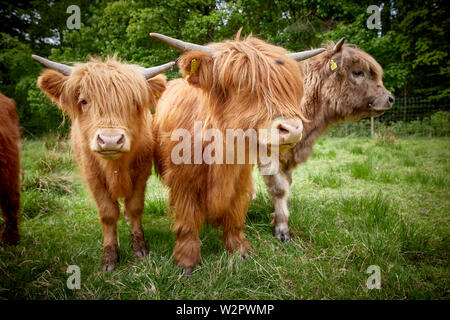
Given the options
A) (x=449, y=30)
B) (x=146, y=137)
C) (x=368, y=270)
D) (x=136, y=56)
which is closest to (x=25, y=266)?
(x=146, y=137)

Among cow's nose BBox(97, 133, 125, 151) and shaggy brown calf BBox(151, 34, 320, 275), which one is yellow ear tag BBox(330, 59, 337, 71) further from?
cow's nose BBox(97, 133, 125, 151)

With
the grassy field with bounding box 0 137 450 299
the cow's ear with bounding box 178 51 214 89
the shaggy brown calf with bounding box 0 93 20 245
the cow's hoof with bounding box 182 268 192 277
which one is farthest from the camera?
the shaggy brown calf with bounding box 0 93 20 245

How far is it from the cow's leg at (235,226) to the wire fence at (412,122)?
8594 millimetres

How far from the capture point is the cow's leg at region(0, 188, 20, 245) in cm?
266

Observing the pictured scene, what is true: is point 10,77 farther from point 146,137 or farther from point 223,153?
point 223,153

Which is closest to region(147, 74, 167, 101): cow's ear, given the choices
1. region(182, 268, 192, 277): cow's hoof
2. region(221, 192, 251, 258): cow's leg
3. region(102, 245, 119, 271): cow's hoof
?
region(221, 192, 251, 258): cow's leg

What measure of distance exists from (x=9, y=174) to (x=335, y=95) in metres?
3.68

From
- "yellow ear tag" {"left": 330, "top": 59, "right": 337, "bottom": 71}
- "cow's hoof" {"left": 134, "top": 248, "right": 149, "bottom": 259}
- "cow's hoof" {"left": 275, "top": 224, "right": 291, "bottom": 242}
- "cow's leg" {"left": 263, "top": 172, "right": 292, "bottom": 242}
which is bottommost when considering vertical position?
"cow's hoof" {"left": 134, "top": 248, "right": 149, "bottom": 259}

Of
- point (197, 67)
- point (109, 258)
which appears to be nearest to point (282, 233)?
point (109, 258)

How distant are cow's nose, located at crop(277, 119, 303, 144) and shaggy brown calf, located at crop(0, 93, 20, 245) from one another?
265 centimetres

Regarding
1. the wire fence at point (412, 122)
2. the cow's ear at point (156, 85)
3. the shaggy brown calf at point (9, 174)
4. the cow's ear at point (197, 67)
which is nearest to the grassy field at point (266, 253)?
the shaggy brown calf at point (9, 174)

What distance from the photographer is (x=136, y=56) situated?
28.5 feet

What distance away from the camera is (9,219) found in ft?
8.83
